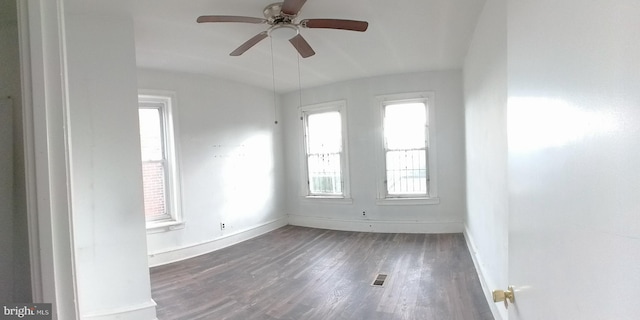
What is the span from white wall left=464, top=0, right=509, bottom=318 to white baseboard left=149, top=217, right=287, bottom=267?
3.39 meters

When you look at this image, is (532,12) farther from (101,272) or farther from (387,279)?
(101,272)

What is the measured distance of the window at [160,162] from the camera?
367 centimetres

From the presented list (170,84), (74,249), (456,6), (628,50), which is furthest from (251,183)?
(628,50)

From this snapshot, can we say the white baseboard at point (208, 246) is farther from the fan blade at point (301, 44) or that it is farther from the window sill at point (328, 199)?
the fan blade at point (301, 44)

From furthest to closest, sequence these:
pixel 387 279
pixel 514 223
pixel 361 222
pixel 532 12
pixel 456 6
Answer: pixel 361 222, pixel 387 279, pixel 456 6, pixel 514 223, pixel 532 12

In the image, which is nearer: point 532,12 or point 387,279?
point 532,12

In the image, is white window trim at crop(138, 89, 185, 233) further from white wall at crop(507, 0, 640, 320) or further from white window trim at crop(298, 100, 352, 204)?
white wall at crop(507, 0, 640, 320)

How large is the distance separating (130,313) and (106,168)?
1.22 meters

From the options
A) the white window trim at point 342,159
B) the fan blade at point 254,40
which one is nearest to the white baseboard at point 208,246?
the white window trim at point 342,159

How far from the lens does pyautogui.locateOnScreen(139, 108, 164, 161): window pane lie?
3.66 m

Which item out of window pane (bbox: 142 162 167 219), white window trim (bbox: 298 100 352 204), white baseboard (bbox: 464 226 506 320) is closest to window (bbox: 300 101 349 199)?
white window trim (bbox: 298 100 352 204)

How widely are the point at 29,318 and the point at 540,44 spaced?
1.31 m

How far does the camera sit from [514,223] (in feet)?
3.00
